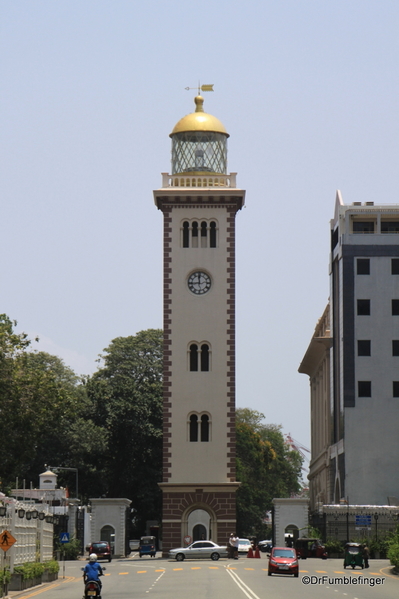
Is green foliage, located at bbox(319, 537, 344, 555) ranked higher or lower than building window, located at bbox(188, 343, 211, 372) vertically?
A: lower

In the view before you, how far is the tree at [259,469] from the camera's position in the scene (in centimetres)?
12150

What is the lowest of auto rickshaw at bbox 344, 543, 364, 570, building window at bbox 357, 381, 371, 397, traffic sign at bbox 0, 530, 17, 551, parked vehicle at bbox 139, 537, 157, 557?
parked vehicle at bbox 139, 537, 157, 557

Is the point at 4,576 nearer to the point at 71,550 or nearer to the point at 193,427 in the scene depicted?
the point at 193,427

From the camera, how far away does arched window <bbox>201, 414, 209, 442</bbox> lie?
73.7 metres

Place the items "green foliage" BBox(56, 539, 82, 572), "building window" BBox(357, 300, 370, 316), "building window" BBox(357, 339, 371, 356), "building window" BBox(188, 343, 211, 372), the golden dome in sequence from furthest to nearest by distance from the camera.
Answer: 1. "building window" BBox(357, 300, 370, 316)
2. "building window" BBox(357, 339, 371, 356)
3. the golden dome
4. "building window" BBox(188, 343, 211, 372)
5. "green foliage" BBox(56, 539, 82, 572)

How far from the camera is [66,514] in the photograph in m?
77.6

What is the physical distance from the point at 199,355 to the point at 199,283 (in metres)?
4.87

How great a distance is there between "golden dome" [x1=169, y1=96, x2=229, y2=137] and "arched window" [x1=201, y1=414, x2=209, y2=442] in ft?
67.2

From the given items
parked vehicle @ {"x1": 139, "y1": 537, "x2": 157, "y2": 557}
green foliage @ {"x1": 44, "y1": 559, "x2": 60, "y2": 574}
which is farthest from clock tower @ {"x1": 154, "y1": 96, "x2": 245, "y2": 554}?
green foliage @ {"x1": 44, "y1": 559, "x2": 60, "y2": 574}

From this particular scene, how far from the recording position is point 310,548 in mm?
70125

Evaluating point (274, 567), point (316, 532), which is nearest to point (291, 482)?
point (316, 532)

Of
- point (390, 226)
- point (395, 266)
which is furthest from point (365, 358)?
point (390, 226)

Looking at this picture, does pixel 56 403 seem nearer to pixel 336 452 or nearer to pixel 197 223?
pixel 197 223

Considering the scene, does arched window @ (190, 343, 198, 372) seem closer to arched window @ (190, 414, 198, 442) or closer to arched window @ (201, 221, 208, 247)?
arched window @ (190, 414, 198, 442)
